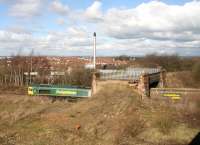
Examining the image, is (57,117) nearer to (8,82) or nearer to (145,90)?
(145,90)

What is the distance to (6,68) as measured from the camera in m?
62.4

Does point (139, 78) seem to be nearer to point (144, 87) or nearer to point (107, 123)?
point (144, 87)

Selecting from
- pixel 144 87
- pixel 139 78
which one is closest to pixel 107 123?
pixel 144 87

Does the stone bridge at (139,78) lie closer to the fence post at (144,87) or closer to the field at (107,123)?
the fence post at (144,87)

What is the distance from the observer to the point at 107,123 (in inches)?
855

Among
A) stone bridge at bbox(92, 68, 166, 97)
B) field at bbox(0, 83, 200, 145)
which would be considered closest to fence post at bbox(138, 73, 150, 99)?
stone bridge at bbox(92, 68, 166, 97)

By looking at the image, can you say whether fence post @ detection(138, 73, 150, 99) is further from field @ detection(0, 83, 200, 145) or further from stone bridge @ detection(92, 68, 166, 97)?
field @ detection(0, 83, 200, 145)

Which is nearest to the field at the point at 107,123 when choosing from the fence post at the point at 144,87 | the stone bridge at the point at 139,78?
the fence post at the point at 144,87

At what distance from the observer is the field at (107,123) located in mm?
18469

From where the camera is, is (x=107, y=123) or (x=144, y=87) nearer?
(x=107, y=123)

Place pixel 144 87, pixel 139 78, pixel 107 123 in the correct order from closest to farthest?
1. pixel 107 123
2. pixel 144 87
3. pixel 139 78

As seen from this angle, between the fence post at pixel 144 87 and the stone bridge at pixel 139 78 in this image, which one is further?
the stone bridge at pixel 139 78

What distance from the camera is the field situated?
1847 cm

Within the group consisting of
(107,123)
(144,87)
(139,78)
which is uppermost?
(139,78)
